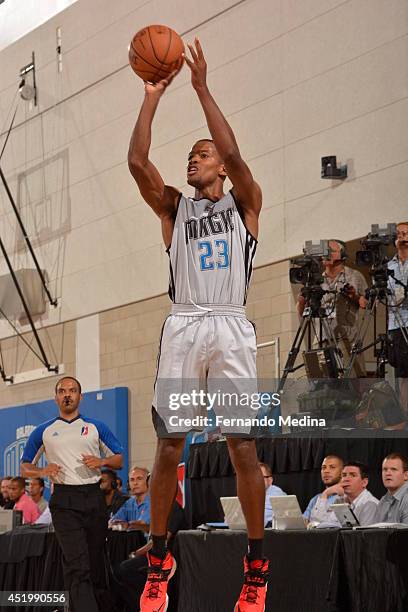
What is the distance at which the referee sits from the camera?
8859 millimetres

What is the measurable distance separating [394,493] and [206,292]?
2836 millimetres

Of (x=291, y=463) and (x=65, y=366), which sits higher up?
(x=65, y=366)

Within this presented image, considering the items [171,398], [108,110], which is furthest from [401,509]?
[108,110]

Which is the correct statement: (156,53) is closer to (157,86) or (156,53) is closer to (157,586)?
(157,86)

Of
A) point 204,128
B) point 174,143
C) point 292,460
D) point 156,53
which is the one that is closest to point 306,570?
point 292,460

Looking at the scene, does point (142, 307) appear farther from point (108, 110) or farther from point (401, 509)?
point (401, 509)

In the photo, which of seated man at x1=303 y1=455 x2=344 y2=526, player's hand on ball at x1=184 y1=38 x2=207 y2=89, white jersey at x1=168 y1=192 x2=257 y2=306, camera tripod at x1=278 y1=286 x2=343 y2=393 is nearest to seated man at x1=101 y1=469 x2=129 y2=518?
camera tripod at x1=278 y1=286 x2=343 y2=393

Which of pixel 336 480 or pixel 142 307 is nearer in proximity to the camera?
pixel 336 480

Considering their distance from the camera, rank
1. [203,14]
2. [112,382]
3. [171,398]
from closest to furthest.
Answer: [171,398] → [203,14] → [112,382]

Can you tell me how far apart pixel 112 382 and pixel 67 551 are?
655 cm

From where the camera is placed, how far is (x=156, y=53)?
5.20 m

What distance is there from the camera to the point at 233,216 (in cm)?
529

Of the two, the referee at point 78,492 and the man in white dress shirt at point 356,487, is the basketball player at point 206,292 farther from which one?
the referee at point 78,492

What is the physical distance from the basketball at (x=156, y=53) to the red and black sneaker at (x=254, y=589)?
238cm
